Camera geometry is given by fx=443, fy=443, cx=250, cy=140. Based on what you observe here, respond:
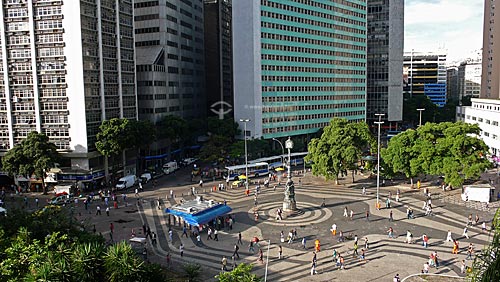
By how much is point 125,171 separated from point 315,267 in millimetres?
49631

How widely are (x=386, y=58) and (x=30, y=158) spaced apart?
110m

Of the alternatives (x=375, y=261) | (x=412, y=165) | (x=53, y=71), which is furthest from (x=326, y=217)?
(x=53, y=71)

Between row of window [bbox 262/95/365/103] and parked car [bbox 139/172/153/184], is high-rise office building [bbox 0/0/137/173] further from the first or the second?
row of window [bbox 262/95/365/103]

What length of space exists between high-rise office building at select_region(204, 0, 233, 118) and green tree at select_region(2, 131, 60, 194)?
206ft

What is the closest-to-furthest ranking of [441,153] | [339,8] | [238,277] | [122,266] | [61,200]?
[238,277], [122,266], [441,153], [61,200], [339,8]

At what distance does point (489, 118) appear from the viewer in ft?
313

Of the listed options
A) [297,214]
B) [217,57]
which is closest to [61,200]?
[297,214]

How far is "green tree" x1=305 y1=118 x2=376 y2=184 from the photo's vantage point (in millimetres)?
64688

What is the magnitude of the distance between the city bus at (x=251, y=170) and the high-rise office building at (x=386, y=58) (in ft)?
243

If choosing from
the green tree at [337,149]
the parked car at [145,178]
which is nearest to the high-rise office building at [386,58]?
the green tree at [337,149]

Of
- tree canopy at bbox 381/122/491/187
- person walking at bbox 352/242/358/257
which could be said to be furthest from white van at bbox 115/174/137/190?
person walking at bbox 352/242/358/257

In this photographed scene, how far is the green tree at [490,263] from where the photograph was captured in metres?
13.7

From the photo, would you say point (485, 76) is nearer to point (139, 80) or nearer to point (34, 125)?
point (139, 80)

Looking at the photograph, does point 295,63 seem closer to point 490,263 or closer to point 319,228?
point 319,228
